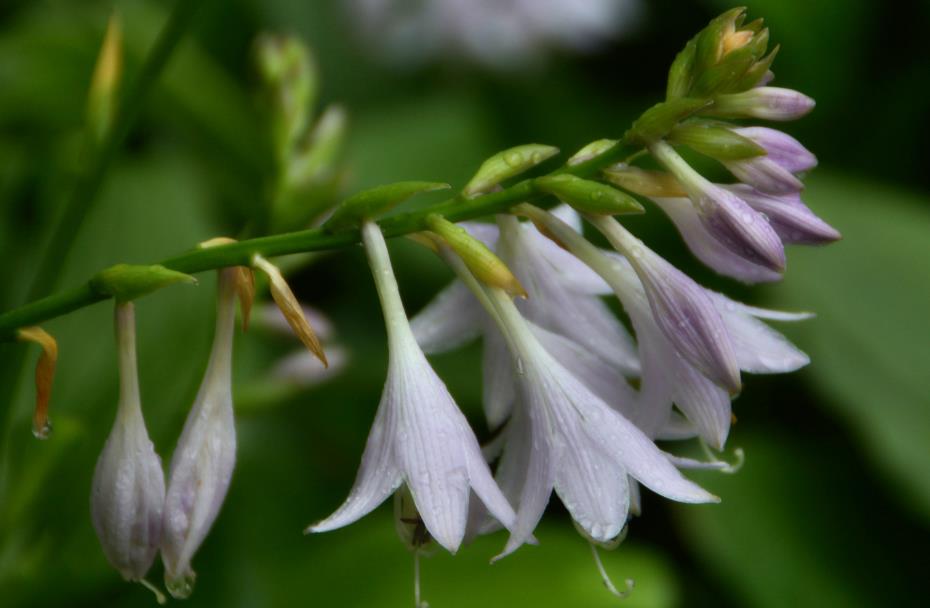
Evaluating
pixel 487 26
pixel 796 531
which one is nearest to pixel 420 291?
pixel 796 531

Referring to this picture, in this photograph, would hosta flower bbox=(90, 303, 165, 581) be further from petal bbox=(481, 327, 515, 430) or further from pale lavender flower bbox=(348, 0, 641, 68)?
pale lavender flower bbox=(348, 0, 641, 68)

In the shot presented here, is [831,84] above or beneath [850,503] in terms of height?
above

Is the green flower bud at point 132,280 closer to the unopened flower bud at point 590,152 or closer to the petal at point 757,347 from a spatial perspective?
the unopened flower bud at point 590,152

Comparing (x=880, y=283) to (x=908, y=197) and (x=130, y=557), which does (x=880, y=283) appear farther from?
(x=130, y=557)

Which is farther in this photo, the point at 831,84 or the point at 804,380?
the point at 831,84

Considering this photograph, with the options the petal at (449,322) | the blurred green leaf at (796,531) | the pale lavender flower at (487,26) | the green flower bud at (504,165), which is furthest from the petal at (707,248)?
the pale lavender flower at (487,26)

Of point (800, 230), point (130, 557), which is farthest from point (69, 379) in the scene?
point (800, 230)
